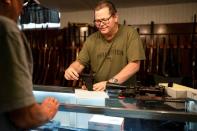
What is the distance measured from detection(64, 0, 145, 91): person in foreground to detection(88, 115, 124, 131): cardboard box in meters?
0.84

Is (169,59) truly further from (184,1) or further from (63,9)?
(63,9)

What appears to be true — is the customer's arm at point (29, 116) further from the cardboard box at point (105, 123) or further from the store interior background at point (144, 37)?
the store interior background at point (144, 37)

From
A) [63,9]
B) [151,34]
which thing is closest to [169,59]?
[151,34]

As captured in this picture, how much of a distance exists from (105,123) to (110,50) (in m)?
1.11

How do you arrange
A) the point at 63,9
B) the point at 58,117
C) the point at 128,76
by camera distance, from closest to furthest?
1. the point at 58,117
2. the point at 128,76
3. the point at 63,9

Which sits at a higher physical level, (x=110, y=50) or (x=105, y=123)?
(x=110, y=50)

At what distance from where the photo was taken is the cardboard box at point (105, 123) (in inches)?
50.3

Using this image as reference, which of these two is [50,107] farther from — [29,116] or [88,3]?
[88,3]

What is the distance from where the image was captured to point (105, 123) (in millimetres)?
1294

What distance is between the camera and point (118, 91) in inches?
57.3

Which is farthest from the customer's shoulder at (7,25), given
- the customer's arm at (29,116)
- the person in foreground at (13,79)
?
the customer's arm at (29,116)

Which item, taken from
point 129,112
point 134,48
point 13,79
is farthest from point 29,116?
point 134,48

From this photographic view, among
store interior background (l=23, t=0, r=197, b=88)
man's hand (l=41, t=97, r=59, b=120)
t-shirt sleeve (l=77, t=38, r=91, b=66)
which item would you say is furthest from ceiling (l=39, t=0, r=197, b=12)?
man's hand (l=41, t=97, r=59, b=120)

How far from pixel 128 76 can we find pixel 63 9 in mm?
4574
